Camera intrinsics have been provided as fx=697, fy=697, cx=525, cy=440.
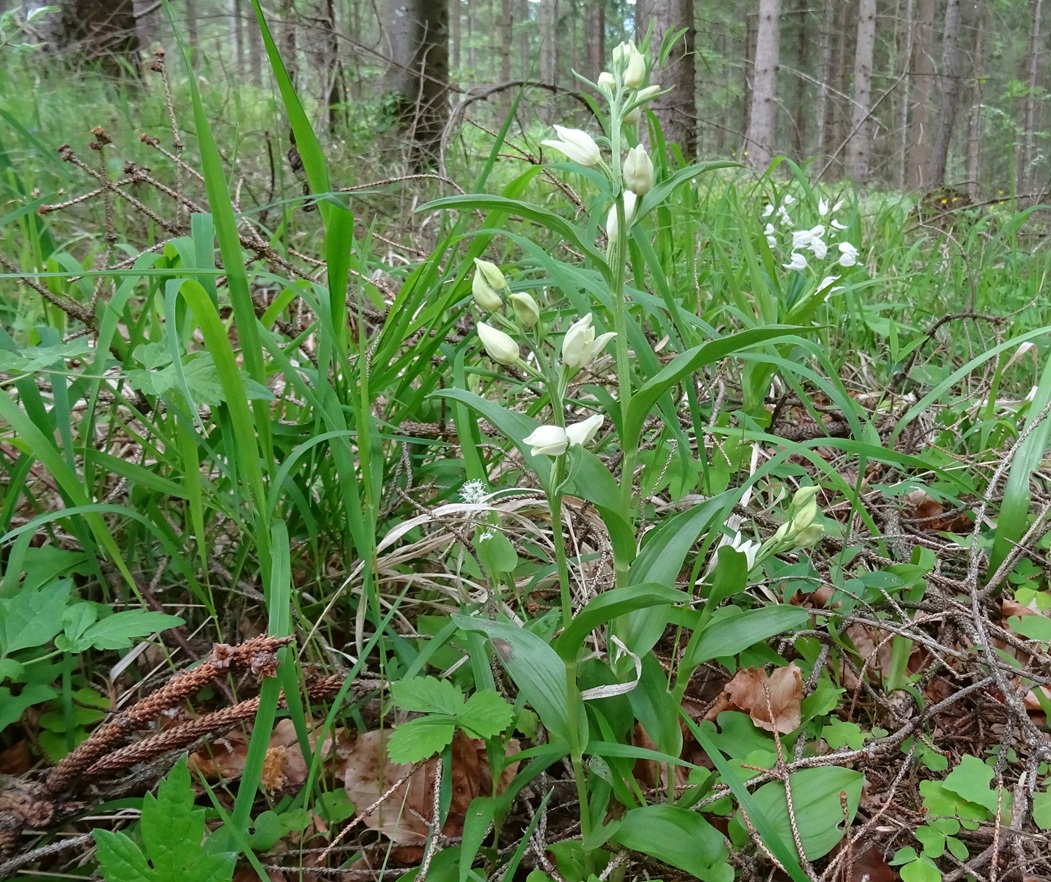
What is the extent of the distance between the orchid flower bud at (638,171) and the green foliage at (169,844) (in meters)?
0.74

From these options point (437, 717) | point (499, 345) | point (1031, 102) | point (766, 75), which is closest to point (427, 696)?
point (437, 717)

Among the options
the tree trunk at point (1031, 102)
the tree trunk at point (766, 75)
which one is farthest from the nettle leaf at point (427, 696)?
the tree trunk at point (1031, 102)

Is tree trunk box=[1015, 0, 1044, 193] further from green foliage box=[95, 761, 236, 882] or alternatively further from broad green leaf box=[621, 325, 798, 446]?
green foliage box=[95, 761, 236, 882]

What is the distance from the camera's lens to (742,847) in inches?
33.3

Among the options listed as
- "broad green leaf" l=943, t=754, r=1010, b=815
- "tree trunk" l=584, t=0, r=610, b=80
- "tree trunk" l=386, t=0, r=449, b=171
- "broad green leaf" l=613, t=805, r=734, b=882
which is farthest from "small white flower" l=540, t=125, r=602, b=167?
"tree trunk" l=584, t=0, r=610, b=80

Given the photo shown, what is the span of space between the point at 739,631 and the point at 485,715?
0.32 m

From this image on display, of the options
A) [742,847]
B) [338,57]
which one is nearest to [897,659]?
[742,847]

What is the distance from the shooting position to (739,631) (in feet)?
2.79

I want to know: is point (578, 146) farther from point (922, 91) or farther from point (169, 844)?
point (922, 91)

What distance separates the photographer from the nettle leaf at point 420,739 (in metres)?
0.74

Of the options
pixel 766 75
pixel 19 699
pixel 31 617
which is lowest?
pixel 19 699

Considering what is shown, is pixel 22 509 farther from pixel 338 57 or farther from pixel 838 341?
pixel 338 57

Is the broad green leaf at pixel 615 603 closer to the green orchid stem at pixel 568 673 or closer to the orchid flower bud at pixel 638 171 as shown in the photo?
the green orchid stem at pixel 568 673

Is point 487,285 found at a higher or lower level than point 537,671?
higher
